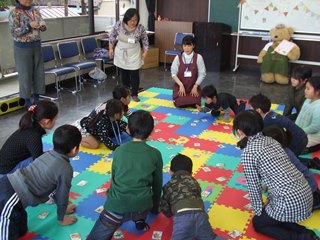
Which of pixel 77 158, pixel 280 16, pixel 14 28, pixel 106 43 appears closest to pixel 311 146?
pixel 77 158

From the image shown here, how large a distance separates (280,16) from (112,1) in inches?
140

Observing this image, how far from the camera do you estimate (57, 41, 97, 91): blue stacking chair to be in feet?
20.2

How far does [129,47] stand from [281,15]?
11.8 feet

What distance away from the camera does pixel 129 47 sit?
538 cm

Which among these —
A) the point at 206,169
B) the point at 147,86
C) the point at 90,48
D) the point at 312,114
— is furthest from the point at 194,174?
the point at 90,48

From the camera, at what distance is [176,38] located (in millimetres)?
8055

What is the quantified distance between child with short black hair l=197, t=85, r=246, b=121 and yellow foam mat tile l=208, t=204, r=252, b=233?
1963mm

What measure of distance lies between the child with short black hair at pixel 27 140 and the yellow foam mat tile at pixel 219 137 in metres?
1.99

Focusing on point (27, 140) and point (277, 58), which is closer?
point (27, 140)

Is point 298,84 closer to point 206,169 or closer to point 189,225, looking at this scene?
point 206,169

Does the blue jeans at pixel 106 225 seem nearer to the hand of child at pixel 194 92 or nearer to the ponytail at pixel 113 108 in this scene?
the ponytail at pixel 113 108

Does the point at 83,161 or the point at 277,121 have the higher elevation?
the point at 277,121

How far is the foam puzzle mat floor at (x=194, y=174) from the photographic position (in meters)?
2.54

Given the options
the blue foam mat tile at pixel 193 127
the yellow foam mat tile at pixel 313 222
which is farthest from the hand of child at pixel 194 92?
the yellow foam mat tile at pixel 313 222
